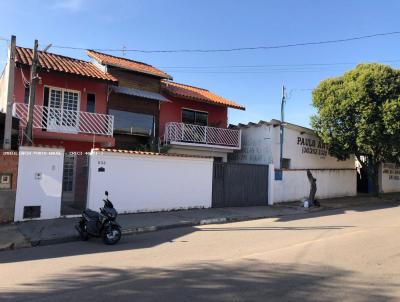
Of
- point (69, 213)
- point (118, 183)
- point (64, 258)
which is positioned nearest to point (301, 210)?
point (118, 183)

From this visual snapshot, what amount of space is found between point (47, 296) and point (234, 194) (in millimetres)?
12879

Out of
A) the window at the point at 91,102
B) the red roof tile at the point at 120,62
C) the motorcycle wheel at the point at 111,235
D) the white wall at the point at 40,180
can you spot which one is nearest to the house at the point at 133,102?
the red roof tile at the point at 120,62

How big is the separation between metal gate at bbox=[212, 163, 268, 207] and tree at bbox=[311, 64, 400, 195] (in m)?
5.64

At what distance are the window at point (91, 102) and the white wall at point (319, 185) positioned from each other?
30.5ft

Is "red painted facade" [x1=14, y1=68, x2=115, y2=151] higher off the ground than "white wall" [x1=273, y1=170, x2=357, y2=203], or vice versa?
"red painted facade" [x1=14, y1=68, x2=115, y2=151]

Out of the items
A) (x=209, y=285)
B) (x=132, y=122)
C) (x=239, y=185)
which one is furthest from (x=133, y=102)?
(x=209, y=285)

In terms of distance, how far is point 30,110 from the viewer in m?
12.6

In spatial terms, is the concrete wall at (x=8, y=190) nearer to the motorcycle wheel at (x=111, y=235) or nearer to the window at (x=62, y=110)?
the motorcycle wheel at (x=111, y=235)

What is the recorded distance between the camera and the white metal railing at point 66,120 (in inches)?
635

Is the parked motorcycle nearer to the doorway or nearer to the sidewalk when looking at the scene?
the sidewalk

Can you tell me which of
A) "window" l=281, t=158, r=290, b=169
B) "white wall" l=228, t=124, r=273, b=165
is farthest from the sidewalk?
"white wall" l=228, t=124, r=273, b=165

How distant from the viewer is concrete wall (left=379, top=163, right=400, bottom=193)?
27489 mm

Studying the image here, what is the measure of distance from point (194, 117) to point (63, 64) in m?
7.84

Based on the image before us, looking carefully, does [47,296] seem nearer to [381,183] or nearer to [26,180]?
[26,180]
